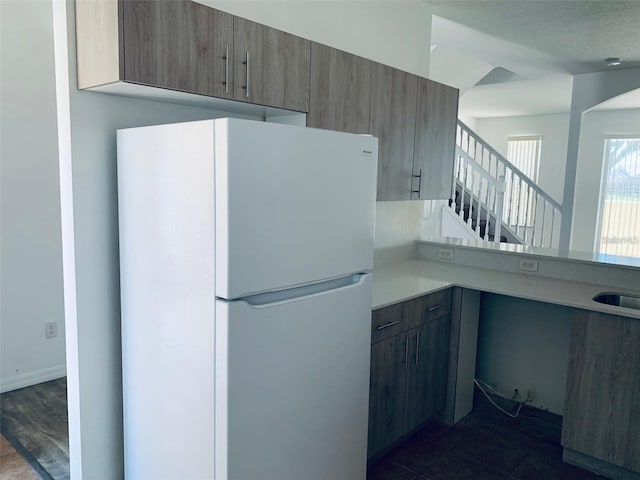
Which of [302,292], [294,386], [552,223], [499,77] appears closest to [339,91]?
[302,292]

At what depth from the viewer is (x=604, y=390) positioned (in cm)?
239

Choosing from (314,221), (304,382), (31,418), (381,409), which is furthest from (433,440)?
(31,418)

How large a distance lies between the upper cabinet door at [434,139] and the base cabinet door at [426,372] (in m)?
0.90

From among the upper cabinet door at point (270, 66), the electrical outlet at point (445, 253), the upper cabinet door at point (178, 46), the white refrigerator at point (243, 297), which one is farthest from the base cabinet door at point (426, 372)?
the upper cabinet door at point (178, 46)

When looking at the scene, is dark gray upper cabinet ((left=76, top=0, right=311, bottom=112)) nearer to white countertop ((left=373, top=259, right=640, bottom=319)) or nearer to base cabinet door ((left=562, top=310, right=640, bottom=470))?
white countertop ((left=373, top=259, right=640, bottom=319))

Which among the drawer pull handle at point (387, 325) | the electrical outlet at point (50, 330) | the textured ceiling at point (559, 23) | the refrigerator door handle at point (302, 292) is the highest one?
the textured ceiling at point (559, 23)

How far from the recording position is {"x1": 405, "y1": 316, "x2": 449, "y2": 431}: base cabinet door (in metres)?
2.66

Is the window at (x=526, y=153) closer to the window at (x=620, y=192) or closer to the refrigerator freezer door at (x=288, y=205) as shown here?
the window at (x=620, y=192)

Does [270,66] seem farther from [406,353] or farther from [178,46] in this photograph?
[406,353]

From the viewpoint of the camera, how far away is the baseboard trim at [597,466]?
240 centimetres

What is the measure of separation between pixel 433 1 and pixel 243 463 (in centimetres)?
317

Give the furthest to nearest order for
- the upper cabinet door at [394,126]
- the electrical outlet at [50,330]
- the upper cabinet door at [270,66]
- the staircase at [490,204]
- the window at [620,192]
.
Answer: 1. the window at [620,192]
2. the staircase at [490,204]
3. the electrical outlet at [50,330]
4. the upper cabinet door at [394,126]
5. the upper cabinet door at [270,66]

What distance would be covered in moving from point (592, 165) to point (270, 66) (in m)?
6.65

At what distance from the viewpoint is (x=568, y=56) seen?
467 centimetres
